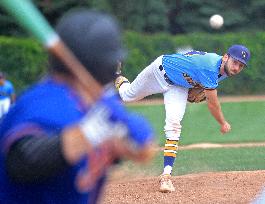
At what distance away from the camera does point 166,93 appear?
8.91 metres

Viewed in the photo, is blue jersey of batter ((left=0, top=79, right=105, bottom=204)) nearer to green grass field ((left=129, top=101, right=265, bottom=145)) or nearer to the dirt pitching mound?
the dirt pitching mound

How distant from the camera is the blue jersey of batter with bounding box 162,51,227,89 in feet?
28.1

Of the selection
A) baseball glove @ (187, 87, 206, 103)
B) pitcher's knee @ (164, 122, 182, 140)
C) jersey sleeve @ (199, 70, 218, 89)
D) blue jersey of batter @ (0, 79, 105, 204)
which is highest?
blue jersey of batter @ (0, 79, 105, 204)

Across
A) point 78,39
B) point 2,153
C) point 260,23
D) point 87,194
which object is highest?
point 78,39

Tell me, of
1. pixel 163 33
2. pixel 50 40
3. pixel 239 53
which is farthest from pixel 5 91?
pixel 163 33

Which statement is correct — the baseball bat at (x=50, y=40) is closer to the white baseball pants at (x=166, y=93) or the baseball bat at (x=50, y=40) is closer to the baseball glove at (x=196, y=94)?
the white baseball pants at (x=166, y=93)

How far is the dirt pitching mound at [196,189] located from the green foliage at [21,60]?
1459cm

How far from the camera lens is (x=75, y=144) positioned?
86.2 inches

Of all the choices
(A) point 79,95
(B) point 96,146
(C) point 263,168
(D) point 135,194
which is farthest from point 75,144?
(C) point 263,168

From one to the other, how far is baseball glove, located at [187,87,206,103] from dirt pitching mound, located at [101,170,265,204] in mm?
1066

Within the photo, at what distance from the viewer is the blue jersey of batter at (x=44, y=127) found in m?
2.30

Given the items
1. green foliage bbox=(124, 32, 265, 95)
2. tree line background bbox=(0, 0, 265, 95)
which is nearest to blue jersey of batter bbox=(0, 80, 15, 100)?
tree line background bbox=(0, 0, 265, 95)

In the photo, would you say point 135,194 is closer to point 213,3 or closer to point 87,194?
point 87,194

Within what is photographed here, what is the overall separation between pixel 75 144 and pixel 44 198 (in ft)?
1.25
